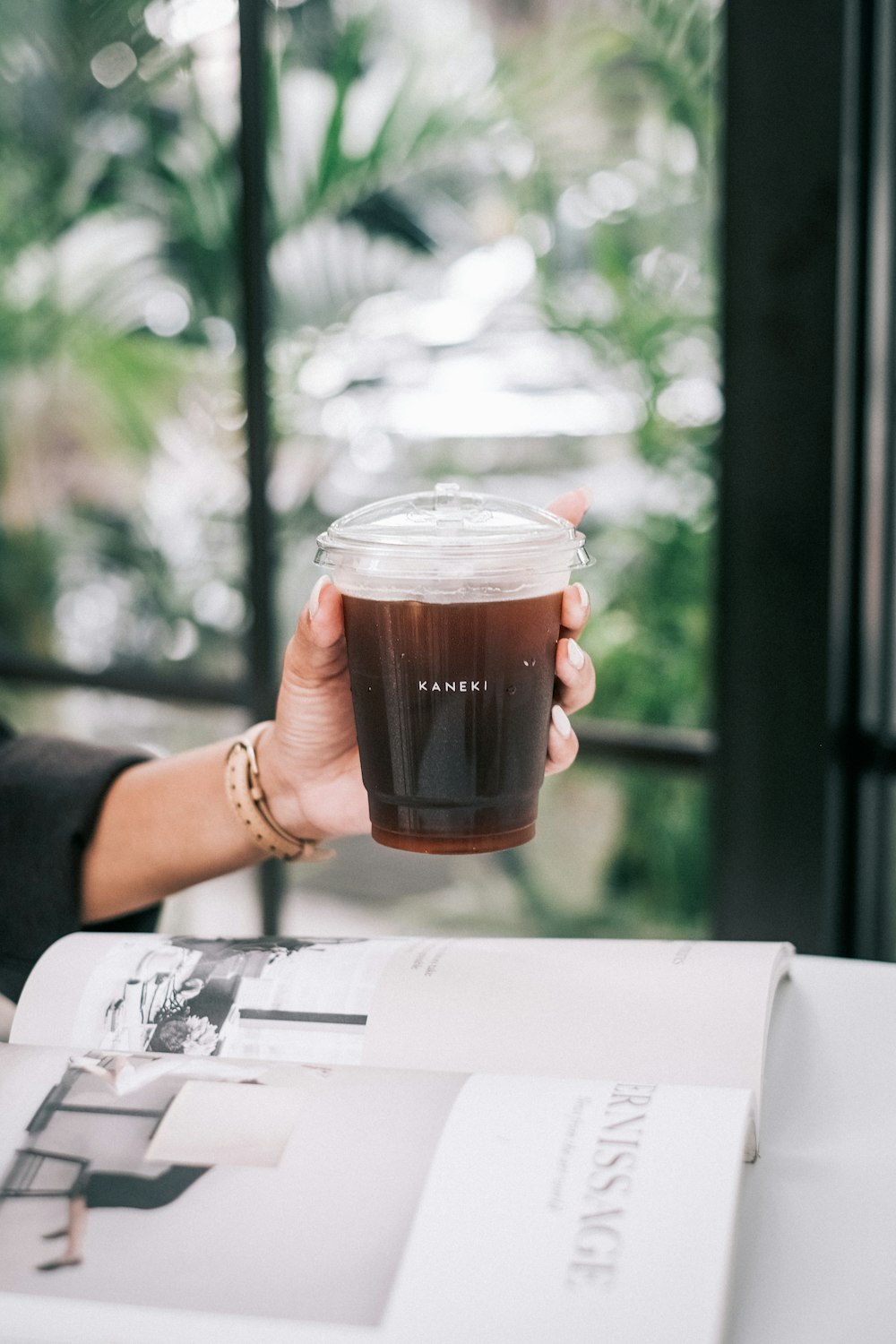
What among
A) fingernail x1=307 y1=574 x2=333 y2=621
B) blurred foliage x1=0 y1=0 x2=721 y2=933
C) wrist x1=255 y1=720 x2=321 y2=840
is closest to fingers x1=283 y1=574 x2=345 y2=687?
fingernail x1=307 y1=574 x2=333 y2=621

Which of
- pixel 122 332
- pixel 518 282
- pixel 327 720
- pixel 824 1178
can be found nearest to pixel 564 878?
pixel 518 282

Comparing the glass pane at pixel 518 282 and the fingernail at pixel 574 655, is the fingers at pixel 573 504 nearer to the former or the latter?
the fingernail at pixel 574 655

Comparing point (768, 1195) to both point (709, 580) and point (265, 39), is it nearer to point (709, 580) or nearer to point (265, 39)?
point (709, 580)

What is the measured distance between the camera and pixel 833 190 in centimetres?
167

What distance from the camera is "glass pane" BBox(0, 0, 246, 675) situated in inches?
94.7

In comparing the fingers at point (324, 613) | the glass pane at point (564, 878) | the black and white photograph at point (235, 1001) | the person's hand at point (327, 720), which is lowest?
the glass pane at point (564, 878)

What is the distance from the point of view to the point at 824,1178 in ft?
2.08

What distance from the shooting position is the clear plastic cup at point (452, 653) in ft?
2.42

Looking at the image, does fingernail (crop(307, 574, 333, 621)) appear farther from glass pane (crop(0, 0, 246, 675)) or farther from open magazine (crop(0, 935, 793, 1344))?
glass pane (crop(0, 0, 246, 675))

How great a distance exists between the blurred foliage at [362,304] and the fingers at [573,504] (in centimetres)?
113

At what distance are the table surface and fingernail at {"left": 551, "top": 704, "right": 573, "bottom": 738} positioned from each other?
22 cm

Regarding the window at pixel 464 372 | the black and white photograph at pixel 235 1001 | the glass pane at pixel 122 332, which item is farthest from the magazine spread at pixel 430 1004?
the glass pane at pixel 122 332

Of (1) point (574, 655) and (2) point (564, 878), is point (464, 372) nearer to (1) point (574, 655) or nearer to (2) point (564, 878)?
(2) point (564, 878)

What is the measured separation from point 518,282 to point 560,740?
1507 millimetres
